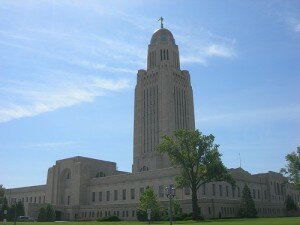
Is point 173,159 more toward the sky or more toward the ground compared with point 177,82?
more toward the ground

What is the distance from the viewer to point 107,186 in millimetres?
93375

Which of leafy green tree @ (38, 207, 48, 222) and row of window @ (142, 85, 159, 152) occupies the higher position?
row of window @ (142, 85, 159, 152)

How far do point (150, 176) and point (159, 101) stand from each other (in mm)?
26316

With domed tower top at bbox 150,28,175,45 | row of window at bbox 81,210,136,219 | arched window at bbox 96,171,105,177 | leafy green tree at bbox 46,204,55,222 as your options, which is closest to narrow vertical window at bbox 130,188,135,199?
row of window at bbox 81,210,136,219

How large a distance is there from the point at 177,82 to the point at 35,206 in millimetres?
50431

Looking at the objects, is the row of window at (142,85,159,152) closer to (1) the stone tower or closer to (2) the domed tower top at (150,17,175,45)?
(1) the stone tower

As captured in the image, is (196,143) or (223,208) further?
(223,208)

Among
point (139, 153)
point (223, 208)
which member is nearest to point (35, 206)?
point (139, 153)

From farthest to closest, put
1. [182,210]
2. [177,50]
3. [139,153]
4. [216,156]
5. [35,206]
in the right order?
[177,50] < [139,153] < [35,206] < [182,210] < [216,156]

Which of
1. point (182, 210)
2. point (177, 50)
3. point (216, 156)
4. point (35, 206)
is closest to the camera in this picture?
point (216, 156)

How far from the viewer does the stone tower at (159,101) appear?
9981 cm

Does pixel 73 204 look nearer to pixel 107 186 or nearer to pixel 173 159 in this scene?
pixel 107 186

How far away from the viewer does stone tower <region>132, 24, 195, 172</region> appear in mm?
99812

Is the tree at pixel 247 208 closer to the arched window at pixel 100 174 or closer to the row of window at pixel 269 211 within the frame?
the row of window at pixel 269 211
